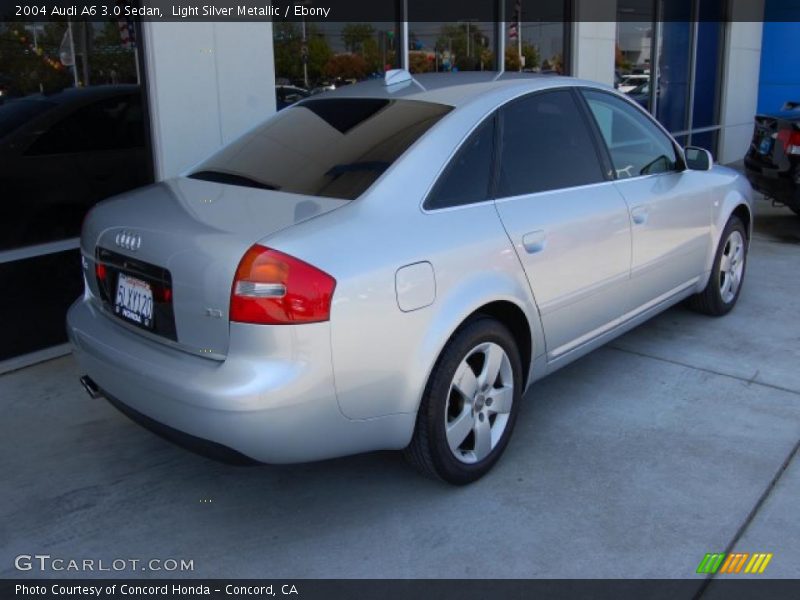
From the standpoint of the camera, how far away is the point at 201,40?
5.29m

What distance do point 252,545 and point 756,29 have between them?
42.5 feet

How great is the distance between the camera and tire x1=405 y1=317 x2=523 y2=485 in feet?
10.0

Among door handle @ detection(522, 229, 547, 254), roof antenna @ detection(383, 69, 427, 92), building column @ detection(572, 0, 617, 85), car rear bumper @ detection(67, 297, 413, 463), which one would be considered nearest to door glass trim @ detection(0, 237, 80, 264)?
car rear bumper @ detection(67, 297, 413, 463)

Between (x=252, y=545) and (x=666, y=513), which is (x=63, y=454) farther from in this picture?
(x=666, y=513)

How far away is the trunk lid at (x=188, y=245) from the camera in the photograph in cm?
270

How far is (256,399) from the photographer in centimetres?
259

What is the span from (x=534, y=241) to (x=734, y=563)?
4.80 ft

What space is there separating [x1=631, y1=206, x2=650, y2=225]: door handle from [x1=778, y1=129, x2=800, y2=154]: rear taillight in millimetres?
4051

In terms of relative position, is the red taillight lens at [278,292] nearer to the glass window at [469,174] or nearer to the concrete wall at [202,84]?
Answer: the glass window at [469,174]

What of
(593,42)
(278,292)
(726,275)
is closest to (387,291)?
(278,292)

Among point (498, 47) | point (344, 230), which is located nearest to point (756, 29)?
point (498, 47)

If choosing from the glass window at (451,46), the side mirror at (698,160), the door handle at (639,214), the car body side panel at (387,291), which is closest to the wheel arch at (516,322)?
the car body side panel at (387,291)

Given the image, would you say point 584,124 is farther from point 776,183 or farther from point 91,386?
point 776,183

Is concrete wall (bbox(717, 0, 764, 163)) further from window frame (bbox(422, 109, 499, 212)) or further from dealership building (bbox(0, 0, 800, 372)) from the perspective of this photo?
window frame (bbox(422, 109, 499, 212))
